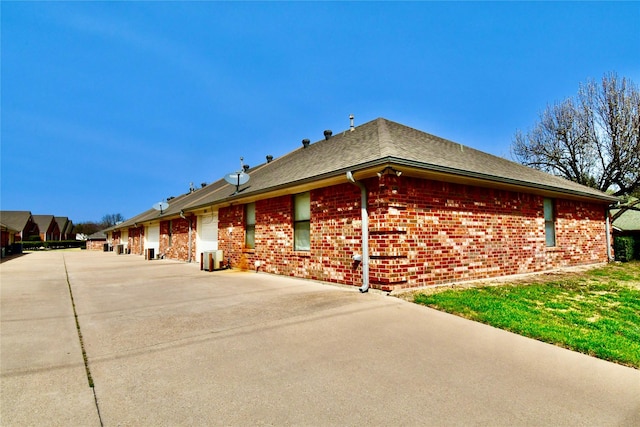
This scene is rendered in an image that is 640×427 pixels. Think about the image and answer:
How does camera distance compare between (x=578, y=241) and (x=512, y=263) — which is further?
(x=578, y=241)

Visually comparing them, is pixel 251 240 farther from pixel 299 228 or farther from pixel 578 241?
pixel 578 241

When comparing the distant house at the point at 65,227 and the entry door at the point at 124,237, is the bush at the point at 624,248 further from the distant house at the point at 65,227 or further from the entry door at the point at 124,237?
the distant house at the point at 65,227

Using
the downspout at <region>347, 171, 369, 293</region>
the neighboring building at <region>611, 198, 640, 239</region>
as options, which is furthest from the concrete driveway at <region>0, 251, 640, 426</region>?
the neighboring building at <region>611, 198, 640, 239</region>

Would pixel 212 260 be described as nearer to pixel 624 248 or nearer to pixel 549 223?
pixel 549 223

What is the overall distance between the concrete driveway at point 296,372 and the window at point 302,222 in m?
3.53

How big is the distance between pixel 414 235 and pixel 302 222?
126 inches

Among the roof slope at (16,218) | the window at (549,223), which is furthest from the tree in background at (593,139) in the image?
the roof slope at (16,218)

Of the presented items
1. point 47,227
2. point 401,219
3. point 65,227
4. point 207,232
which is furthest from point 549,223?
point 65,227

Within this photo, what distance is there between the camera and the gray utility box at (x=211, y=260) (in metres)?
11.4

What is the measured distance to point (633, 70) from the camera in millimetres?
18641

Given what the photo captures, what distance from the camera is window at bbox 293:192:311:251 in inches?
340

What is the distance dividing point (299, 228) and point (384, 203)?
10.3 feet

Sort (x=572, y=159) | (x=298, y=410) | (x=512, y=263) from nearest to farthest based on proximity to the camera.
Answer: (x=298, y=410) → (x=512, y=263) → (x=572, y=159)

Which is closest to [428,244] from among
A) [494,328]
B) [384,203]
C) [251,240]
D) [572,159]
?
[384,203]
